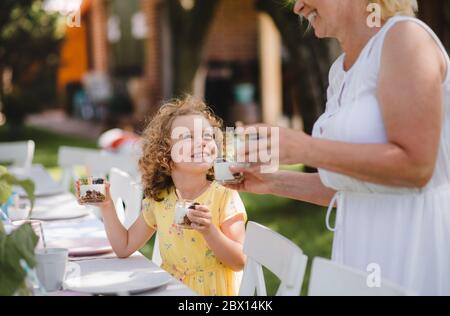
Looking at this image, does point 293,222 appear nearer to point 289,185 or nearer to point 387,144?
point 289,185

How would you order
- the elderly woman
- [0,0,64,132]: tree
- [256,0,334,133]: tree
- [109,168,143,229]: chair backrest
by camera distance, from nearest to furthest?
the elderly woman < [109,168,143,229]: chair backrest < [256,0,334,133]: tree < [0,0,64,132]: tree

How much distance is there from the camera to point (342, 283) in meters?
1.86

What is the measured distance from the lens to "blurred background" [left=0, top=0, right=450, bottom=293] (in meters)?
10.1

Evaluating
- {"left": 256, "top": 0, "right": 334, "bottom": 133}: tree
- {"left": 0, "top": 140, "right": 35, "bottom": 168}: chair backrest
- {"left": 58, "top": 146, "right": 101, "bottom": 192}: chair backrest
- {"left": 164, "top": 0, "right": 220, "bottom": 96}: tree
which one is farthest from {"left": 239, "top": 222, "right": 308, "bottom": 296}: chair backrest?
{"left": 164, "top": 0, "right": 220, "bottom": 96}: tree

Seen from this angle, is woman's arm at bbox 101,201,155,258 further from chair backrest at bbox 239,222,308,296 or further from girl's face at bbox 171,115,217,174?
chair backrest at bbox 239,222,308,296

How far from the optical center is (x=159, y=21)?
15047 millimetres

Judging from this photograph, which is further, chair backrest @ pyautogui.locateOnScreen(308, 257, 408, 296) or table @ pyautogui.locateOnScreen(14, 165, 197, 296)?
table @ pyautogui.locateOnScreen(14, 165, 197, 296)

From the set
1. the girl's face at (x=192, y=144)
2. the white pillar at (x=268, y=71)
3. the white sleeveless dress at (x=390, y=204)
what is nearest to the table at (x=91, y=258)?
the girl's face at (x=192, y=144)

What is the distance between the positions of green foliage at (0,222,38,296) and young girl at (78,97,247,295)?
0.93 m

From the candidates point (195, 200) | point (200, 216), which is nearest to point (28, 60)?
point (195, 200)

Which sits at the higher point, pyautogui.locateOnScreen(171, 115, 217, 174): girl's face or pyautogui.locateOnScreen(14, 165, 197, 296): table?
pyautogui.locateOnScreen(171, 115, 217, 174): girl's face

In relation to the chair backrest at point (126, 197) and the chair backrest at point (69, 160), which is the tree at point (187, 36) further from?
the chair backrest at point (126, 197)

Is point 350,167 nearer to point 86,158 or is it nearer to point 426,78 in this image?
point 426,78

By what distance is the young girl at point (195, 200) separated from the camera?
9.23 feet
